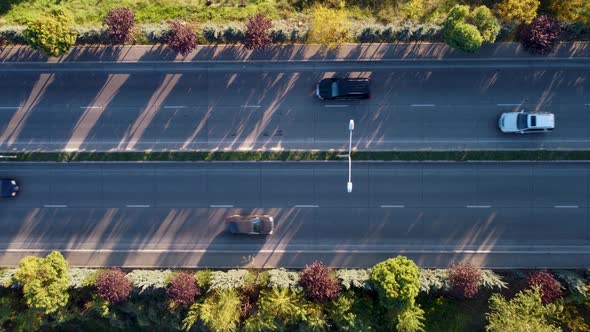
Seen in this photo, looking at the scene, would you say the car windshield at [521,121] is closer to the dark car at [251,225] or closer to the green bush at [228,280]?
the dark car at [251,225]

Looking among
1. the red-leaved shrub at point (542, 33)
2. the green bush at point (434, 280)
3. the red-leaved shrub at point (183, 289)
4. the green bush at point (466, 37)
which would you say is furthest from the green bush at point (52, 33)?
the red-leaved shrub at point (542, 33)

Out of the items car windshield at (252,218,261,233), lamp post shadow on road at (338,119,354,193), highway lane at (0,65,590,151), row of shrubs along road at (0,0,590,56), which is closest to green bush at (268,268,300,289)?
car windshield at (252,218,261,233)

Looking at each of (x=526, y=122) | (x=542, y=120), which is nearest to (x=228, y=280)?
(x=526, y=122)

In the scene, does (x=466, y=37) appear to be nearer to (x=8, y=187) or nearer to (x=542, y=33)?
(x=542, y=33)

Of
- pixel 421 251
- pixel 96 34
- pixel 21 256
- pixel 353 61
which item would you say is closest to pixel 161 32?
pixel 96 34

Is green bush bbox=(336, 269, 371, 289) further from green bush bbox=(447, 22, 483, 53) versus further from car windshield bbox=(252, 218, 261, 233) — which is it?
green bush bbox=(447, 22, 483, 53)
